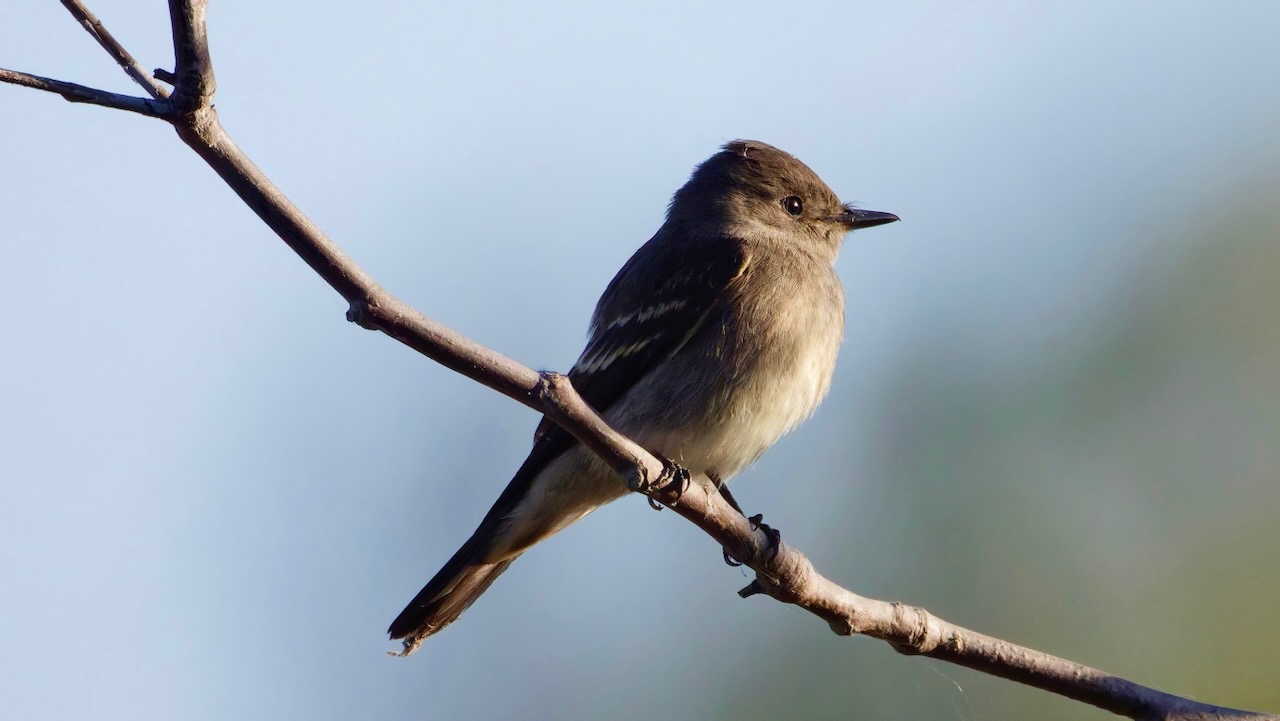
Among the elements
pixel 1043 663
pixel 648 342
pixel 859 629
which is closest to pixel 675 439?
pixel 648 342

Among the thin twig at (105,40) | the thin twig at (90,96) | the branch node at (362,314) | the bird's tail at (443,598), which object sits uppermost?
the thin twig at (105,40)

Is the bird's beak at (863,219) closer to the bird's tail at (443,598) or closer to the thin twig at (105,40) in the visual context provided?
the bird's tail at (443,598)

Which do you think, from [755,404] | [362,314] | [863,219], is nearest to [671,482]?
[362,314]

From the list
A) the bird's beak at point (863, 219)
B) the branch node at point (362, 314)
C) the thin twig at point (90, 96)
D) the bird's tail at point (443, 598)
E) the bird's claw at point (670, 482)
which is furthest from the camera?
the bird's beak at point (863, 219)

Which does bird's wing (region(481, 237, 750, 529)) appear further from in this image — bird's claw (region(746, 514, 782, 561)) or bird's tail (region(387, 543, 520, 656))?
bird's claw (region(746, 514, 782, 561))

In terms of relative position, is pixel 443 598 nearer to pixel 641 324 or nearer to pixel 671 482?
pixel 641 324

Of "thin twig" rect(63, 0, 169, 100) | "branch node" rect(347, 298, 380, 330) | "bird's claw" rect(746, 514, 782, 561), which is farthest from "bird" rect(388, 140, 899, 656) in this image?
"thin twig" rect(63, 0, 169, 100)

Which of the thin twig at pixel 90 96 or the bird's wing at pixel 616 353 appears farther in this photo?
the bird's wing at pixel 616 353

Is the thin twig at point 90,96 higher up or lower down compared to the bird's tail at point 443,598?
higher up

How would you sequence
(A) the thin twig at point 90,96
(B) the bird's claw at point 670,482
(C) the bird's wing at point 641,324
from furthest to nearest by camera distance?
1. (C) the bird's wing at point 641,324
2. (B) the bird's claw at point 670,482
3. (A) the thin twig at point 90,96

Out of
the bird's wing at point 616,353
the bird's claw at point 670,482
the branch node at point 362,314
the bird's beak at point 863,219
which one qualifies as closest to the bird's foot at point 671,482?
the bird's claw at point 670,482
